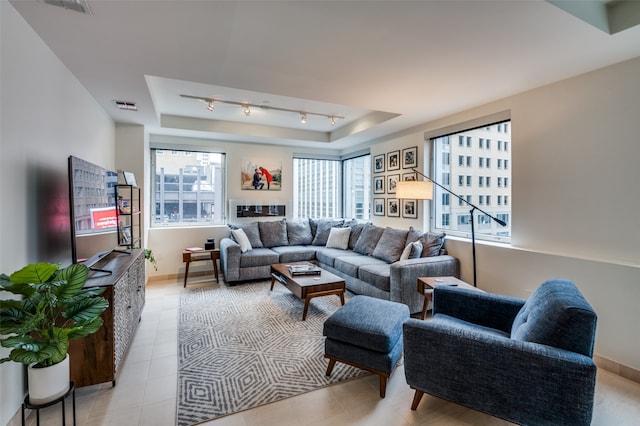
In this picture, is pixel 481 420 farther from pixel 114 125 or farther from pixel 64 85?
pixel 114 125

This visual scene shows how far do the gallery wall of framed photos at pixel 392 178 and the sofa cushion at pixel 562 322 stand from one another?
2.85m

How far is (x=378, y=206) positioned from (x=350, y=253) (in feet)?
3.59

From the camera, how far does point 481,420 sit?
5.73 feet

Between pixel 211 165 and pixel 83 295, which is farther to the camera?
pixel 211 165

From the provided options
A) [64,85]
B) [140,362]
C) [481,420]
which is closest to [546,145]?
[481,420]

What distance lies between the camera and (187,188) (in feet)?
17.2

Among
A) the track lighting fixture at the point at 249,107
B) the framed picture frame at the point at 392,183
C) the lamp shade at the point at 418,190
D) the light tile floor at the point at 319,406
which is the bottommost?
the light tile floor at the point at 319,406

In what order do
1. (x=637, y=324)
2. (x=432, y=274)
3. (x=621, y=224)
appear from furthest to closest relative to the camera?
(x=432, y=274)
(x=621, y=224)
(x=637, y=324)

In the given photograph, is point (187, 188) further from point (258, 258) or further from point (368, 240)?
point (368, 240)

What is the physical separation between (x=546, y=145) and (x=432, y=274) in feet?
5.65

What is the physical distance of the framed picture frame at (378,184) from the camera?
201 inches

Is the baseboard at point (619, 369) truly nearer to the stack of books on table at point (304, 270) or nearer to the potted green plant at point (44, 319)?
the stack of books on table at point (304, 270)

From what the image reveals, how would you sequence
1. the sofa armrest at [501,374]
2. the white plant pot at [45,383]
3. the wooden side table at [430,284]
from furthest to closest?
the wooden side table at [430,284] → the white plant pot at [45,383] → the sofa armrest at [501,374]

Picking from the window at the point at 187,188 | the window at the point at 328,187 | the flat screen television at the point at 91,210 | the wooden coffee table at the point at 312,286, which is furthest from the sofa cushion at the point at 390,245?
the flat screen television at the point at 91,210
